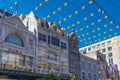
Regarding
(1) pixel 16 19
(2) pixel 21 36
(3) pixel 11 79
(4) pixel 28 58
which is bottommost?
(3) pixel 11 79

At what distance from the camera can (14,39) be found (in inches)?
1544

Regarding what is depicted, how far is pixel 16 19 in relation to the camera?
3984 centimetres

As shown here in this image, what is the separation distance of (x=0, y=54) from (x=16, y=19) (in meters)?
7.29

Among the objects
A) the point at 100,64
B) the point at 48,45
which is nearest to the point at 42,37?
the point at 48,45

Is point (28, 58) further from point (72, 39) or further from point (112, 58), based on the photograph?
point (112, 58)

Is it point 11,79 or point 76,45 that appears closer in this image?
point 11,79

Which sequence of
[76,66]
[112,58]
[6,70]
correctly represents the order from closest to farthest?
[6,70] → [76,66] → [112,58]

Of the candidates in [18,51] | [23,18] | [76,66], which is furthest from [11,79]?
[76,66]

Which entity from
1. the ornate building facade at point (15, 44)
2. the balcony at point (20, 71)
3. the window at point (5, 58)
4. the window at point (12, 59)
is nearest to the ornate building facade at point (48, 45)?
the ornate building facade at point (15, 44)

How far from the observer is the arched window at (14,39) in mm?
37975

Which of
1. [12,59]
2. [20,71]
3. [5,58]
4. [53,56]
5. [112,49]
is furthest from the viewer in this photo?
[112,49]

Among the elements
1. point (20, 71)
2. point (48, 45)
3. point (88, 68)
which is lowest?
point (20, 71)

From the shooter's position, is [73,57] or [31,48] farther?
[73,57]

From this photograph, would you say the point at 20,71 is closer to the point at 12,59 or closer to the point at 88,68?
the point at 12,59
